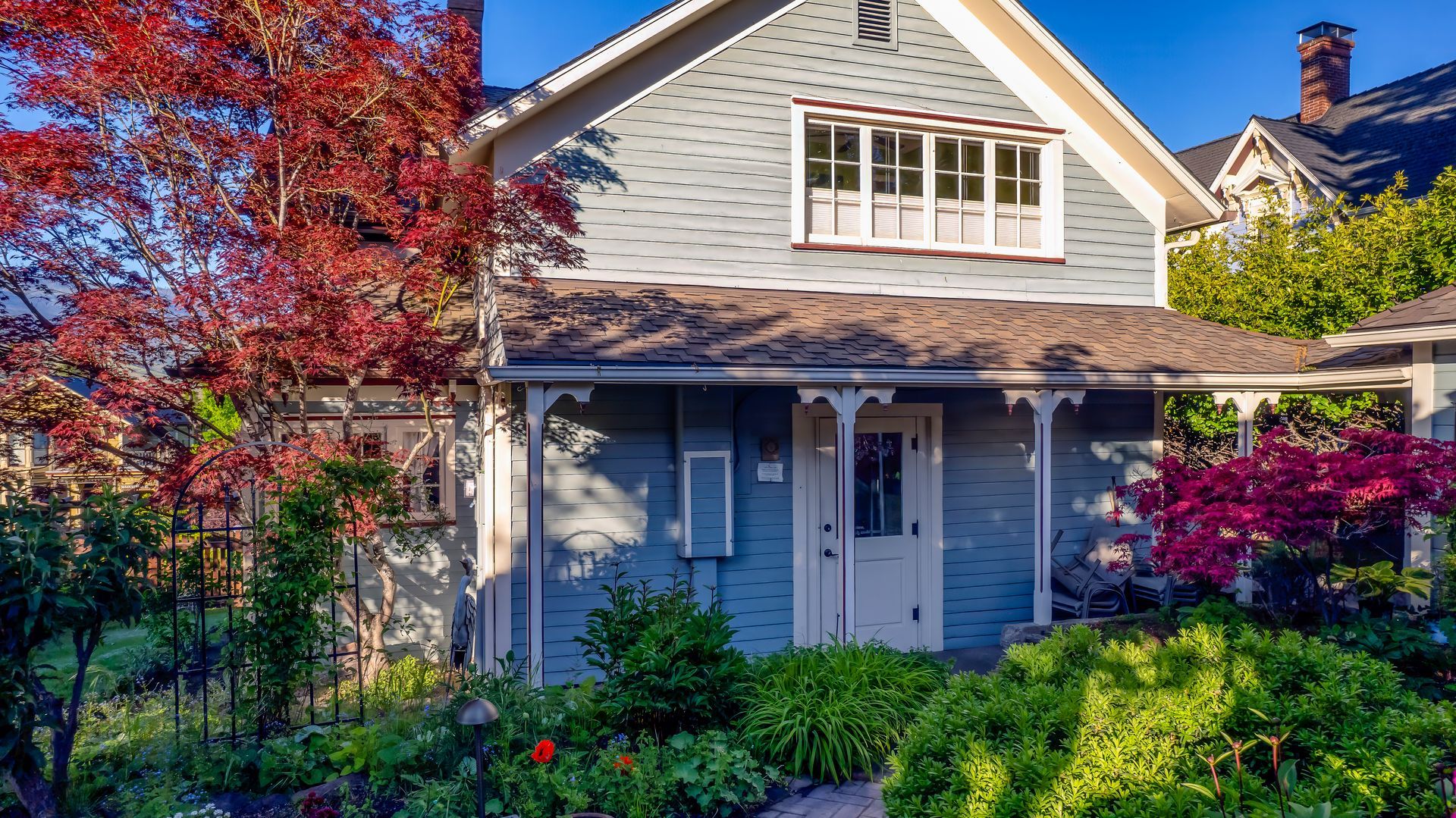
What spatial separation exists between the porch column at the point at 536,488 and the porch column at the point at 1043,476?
13.0 feet

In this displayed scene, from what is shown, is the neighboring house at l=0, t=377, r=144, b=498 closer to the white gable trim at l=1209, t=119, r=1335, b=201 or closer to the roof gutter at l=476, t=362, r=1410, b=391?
the roof gutter at l=476, t=362, r=1410, b=391

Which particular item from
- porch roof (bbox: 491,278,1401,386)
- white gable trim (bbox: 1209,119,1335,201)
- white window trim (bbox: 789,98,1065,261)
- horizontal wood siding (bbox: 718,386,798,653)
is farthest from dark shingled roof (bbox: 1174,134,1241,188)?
horizontal wood siding (bbox: 718,386,798,653)

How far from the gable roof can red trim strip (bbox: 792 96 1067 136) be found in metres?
0.31

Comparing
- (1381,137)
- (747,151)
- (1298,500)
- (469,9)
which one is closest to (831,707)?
(1298,500)

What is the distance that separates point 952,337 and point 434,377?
4.53 m

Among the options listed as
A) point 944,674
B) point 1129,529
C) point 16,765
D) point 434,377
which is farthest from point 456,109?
point 1129,529

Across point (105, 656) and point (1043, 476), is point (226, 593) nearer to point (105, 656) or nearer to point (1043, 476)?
point (105, 656)

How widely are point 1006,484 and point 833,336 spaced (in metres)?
2.86

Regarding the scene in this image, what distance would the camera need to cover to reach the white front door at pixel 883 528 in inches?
322

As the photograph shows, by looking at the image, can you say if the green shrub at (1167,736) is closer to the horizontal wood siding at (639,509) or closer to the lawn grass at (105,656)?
the horizontal wood siding at (639,509)

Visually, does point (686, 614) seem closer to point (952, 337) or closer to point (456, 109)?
point (952, 337)

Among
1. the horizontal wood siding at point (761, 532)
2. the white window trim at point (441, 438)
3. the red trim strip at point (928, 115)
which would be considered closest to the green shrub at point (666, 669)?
the horizontal wood siding at point (761, 532)

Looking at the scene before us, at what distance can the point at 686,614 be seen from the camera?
5.62m

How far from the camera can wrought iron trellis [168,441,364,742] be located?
4.98 m
